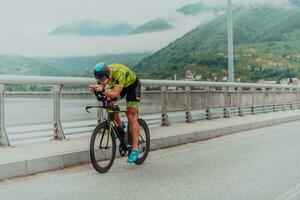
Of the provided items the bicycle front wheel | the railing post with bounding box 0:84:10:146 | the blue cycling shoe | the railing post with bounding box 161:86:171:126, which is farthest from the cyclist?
the railing post with bounding box 161:86:171:126

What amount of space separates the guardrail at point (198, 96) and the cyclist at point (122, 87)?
2.24 m

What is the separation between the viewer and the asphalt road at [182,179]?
6781 mm

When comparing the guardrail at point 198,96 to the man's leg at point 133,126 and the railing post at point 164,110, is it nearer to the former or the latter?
the railing post at point 164,110

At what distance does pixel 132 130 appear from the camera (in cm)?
901

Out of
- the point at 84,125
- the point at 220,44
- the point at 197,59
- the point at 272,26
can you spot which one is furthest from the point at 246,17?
the point at 84,125

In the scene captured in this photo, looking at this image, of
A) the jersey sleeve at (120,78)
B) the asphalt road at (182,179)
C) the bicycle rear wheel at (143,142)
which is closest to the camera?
the asphalt road at (182,179)

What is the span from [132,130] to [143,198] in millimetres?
2536

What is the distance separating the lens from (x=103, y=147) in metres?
8.59

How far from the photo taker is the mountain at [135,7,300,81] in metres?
85.6

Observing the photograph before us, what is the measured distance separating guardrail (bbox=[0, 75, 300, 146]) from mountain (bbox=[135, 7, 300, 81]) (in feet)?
160

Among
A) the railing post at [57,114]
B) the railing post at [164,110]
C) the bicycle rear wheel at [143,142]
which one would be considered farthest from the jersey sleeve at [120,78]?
the railing post at [164,110]

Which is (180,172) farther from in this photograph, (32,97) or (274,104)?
(274,104)

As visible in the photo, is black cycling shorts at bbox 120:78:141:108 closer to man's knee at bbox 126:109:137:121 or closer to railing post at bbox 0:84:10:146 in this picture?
man's knee at bbox 126:109:137:121

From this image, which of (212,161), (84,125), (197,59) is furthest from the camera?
(197,59)
